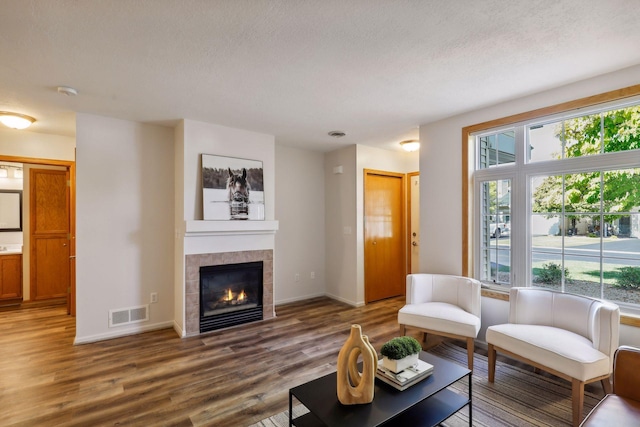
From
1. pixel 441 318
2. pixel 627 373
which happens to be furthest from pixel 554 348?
pixel 441 318

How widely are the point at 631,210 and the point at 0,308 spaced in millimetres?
7754

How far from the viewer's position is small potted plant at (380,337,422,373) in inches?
71.0

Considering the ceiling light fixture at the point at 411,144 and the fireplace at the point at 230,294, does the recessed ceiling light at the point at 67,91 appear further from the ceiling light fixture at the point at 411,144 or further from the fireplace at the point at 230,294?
the ceiling light fixture at the point at 411,144

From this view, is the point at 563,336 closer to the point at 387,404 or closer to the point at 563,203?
the point at 563,203

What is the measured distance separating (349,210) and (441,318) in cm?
234

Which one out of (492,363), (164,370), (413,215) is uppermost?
(413,215)

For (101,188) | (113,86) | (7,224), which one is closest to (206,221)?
(101,188)

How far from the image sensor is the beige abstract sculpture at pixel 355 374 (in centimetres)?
161

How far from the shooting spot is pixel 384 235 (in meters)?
5.12

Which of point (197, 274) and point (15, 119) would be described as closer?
point (15, 119)

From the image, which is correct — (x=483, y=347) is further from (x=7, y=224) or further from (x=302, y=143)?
(x=7, y=224)

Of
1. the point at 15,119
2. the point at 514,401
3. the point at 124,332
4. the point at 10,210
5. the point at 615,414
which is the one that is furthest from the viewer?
the point at 10,210

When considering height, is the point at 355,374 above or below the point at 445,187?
below

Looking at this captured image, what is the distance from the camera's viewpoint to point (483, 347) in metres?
3.20
